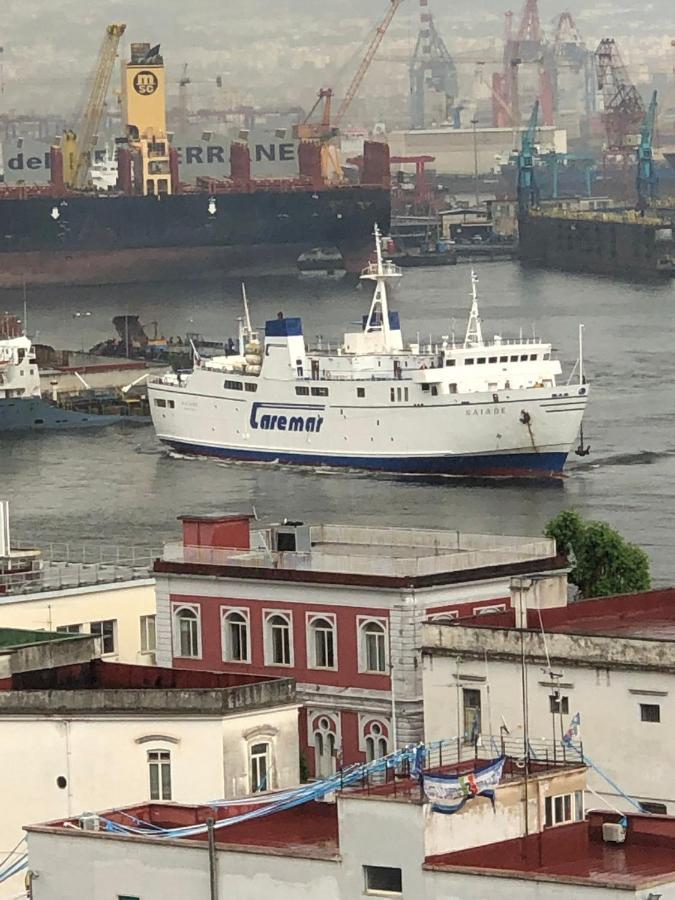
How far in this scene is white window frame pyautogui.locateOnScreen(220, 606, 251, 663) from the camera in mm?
16375

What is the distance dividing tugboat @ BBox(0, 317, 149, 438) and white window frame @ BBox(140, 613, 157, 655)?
30156mm

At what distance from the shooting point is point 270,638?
1628 centimetres

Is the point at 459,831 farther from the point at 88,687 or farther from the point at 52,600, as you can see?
the point at 52,600

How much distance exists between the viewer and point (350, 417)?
136 feet

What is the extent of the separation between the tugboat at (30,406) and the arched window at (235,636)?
3134 cm

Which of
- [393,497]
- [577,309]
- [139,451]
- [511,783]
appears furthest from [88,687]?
[577,309]

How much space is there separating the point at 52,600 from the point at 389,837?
7.56 meters

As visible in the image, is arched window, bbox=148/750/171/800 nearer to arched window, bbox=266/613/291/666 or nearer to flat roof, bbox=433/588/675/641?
flat roof, bbox=433/588/675/641

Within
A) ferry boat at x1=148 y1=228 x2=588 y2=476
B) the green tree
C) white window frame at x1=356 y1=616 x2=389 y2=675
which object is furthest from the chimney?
ferry boat at x1=148 y1=228 x2=588 y2=476

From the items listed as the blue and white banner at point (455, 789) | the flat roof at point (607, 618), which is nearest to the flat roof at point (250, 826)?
the blue and white banner at point (455, 789)

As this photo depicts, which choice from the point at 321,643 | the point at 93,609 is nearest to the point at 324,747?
the point at 321,643

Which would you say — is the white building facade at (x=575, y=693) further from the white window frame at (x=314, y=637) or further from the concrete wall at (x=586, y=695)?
the white window frame at (x=314, y=637)

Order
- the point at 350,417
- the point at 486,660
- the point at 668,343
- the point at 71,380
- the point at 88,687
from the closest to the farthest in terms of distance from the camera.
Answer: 1. the point at 88,687
2. the point at 486,660
3. the point at 350,417
4. the point at 71,380
5. the point at 668,343

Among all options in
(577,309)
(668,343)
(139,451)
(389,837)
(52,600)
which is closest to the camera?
(389,837)
